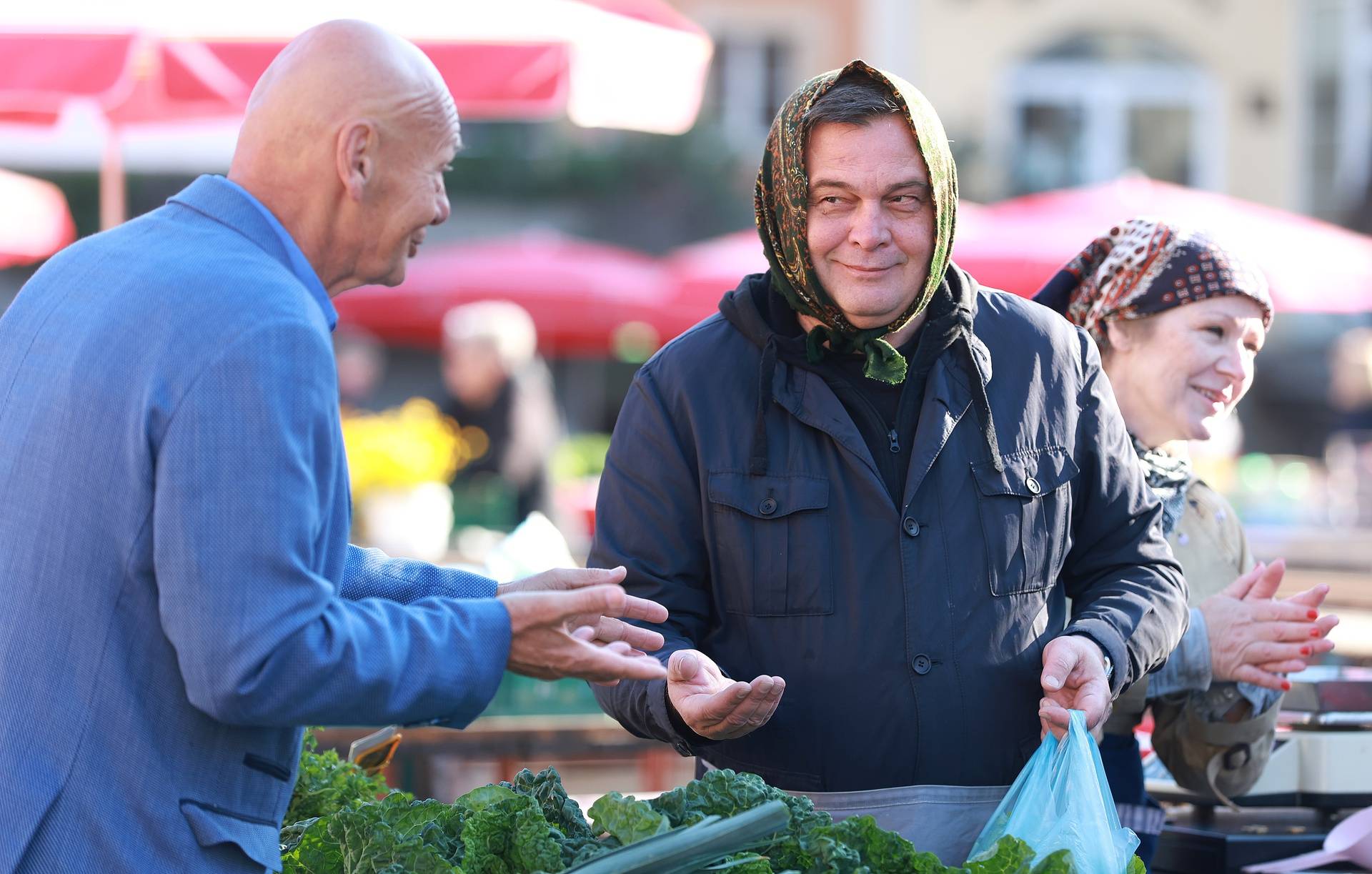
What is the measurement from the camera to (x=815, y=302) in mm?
2342

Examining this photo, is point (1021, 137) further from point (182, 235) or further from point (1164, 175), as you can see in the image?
point (182, 235)

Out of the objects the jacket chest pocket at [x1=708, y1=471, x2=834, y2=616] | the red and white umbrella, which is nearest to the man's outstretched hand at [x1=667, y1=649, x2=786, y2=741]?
the jacket chest pocket at [x1=708, y1=471, x2=834, y2=616]

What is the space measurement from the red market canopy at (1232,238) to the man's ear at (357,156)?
237 inches

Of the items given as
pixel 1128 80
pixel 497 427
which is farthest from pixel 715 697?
pixel 1128 80

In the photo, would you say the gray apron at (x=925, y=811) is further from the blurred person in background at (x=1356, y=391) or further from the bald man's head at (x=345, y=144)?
the blurred person in background at (x=1356, y=391)

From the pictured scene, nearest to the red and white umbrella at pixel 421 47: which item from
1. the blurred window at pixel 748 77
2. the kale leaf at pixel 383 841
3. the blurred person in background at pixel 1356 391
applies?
the kale leaf at pixel 383 841

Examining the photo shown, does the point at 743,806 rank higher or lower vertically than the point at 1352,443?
higher

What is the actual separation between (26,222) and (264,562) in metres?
7.13

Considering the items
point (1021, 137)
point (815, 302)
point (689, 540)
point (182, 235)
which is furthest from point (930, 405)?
point (1021, 137)

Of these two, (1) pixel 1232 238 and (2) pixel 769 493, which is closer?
(2) pixel 769 493

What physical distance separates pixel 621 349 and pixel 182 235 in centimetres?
1269

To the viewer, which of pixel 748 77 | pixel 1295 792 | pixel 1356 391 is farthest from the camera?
pixel 748 77

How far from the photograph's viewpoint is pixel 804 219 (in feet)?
7.69

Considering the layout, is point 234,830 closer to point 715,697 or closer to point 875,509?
point 715,697
